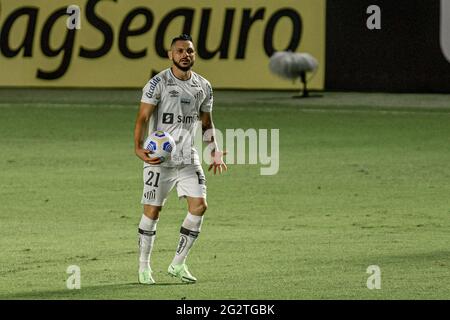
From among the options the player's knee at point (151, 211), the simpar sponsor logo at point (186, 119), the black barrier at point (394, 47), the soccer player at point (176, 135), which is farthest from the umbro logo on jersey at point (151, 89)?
the black barrier at point (394, 47)

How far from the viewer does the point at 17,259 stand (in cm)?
1239

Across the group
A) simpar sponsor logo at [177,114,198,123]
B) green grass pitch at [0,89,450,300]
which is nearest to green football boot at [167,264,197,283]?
green grass pitch at [0,89,450,300]

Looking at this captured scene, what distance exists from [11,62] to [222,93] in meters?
4.99

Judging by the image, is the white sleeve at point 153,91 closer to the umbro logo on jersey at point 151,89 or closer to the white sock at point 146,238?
the umbro logo on jersey at point 151,89

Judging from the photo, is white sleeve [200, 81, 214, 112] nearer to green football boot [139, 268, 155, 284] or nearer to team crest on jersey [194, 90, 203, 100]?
team crest on jersey [194, 90, 203, 100]

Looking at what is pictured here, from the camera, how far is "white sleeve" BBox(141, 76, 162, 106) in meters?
10.7

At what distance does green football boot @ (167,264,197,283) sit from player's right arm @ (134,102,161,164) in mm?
878

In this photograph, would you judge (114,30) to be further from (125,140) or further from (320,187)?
(320,187)

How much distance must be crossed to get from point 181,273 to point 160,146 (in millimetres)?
1061

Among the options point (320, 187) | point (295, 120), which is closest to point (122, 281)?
point (320, 187)

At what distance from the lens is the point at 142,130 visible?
10.7 metres

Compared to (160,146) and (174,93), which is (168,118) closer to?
(174,93)

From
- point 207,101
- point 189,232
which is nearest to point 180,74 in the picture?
point 207,101

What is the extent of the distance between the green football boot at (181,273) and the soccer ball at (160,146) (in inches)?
35.1
